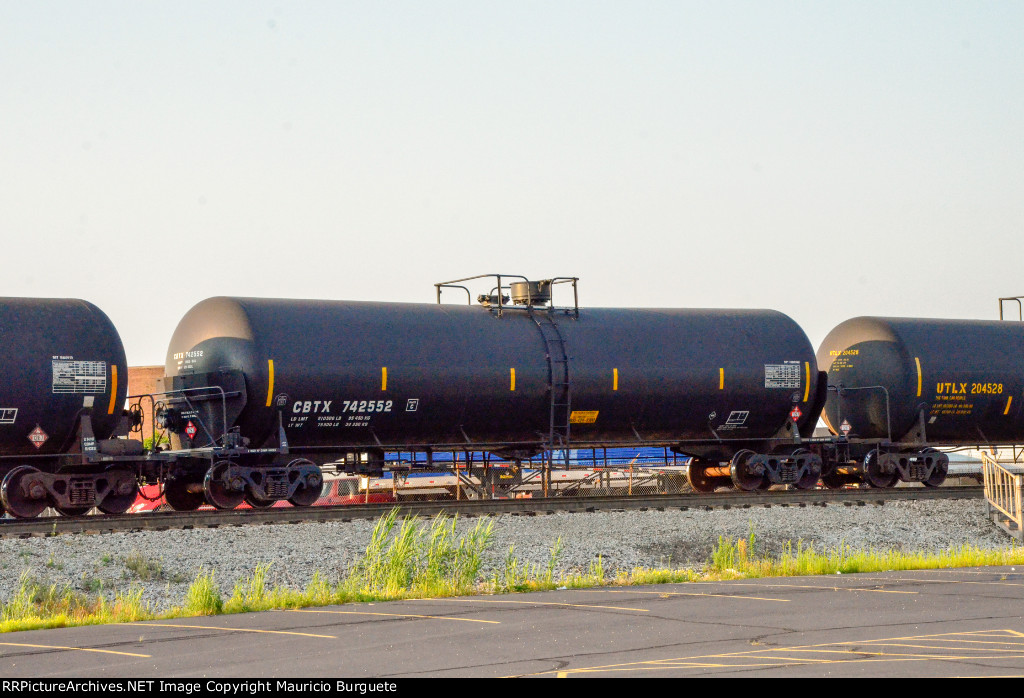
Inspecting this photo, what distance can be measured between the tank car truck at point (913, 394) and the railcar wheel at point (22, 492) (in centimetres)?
1462

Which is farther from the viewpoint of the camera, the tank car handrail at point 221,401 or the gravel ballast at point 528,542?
the tank car handrail at point 221,401

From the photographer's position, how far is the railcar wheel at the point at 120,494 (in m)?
18.2

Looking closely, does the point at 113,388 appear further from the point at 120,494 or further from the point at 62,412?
the point at 120,494

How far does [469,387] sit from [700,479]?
655 centimetres

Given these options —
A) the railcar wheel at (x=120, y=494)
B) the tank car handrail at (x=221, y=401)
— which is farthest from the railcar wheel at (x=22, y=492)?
the tank car handrail at (x=221, y=401)

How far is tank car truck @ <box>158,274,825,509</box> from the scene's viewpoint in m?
18.8

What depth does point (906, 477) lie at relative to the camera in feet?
79.6

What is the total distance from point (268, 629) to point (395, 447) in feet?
31.1

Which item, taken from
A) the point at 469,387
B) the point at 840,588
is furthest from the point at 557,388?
the point at 840,588

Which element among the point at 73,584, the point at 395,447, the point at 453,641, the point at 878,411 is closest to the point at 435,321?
the point at 395,447

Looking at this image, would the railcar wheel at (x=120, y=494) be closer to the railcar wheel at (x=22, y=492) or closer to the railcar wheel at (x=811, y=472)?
the railcar wheel at (x=22, y=492)

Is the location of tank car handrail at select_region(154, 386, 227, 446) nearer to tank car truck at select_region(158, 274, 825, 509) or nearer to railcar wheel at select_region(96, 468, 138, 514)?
tank car truck at select_region(158, 274, 825, 509)

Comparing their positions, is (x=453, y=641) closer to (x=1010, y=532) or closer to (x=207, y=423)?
(x=207, y=423)

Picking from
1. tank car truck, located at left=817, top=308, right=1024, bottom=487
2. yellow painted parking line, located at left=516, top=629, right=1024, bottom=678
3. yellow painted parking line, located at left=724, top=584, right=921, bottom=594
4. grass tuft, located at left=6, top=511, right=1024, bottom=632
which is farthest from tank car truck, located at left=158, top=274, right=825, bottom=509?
yellow painted parking line, located at left=516, top=629, right=1024, bottom=678
